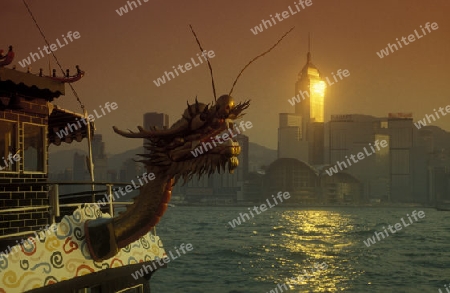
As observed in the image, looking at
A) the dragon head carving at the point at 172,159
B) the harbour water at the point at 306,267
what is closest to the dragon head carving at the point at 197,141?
the dragon head carving at the point at 172,159

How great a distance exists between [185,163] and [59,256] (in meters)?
2.18

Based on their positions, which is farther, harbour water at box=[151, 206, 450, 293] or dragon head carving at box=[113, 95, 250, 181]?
harbour water at box=[151, 206, 450, 293]

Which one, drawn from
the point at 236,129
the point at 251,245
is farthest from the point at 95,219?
the point at 251,245

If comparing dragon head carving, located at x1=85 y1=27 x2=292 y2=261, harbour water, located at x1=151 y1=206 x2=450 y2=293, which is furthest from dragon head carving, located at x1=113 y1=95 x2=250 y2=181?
harbour water, located at x1=151 y1=206 x2=450 y2=293

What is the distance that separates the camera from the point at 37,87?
31.1 feet

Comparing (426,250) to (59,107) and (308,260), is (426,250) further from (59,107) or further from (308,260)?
(59,107)

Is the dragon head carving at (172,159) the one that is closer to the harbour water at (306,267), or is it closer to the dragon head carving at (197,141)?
the dragon head carving at (197,141)

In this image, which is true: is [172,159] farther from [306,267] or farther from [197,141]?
[306,267]

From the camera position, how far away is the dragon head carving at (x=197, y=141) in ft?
24.7

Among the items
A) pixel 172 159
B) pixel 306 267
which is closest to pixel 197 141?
pixel 172 159

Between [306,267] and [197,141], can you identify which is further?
[306,267]

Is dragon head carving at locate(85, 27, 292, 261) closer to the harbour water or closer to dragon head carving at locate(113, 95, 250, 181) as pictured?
dragon head carving at locate(113, 95, 250, 181)

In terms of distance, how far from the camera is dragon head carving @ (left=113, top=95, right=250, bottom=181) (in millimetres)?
7535

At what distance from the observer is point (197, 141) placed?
7.68 meters
